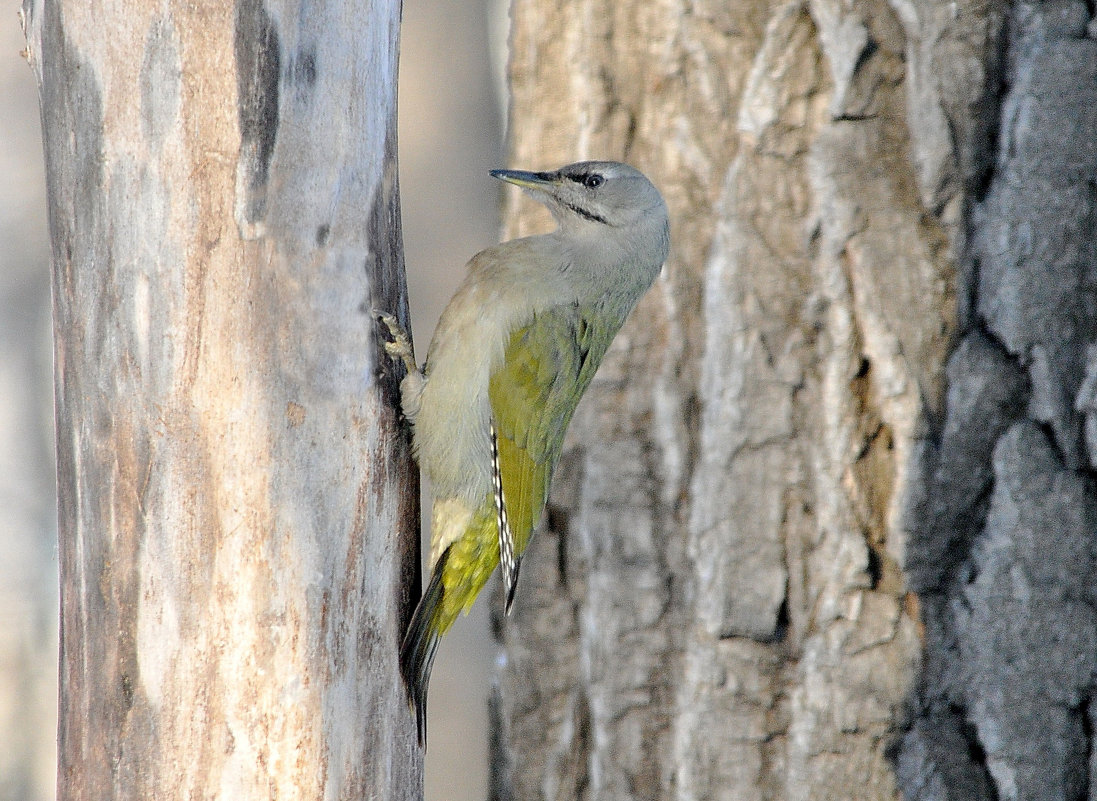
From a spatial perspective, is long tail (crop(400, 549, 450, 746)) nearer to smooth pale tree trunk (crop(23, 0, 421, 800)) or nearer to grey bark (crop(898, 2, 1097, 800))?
smooth pale tree trunk (crop(23, 0, 421, 800))

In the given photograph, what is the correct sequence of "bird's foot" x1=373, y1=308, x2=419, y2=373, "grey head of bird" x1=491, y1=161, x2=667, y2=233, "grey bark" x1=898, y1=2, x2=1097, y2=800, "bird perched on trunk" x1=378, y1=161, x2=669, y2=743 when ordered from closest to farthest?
"bird's foot" x1=373, y1=308, x2=419, y2=373 < "grey bark" x1=898, y1=2, x2=1097, y2=800 < "bird perched on trunk" x1=378, y1=161, x2=669, y2=743 < "grey head of bird" x1=491, y1=161, x2=667, y2=233

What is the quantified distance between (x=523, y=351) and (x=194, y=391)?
1.21 metres

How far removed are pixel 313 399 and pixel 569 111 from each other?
1499 millimetres

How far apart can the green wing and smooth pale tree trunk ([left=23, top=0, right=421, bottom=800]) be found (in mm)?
871

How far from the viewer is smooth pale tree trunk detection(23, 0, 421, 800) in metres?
2.21

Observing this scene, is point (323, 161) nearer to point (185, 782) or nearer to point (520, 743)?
point (185, 782)

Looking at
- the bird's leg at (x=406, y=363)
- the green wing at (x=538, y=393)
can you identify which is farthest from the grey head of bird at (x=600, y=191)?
the bird's leg at (x=406, y=363)

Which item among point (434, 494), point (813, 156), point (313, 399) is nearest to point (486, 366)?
point (434, 494)

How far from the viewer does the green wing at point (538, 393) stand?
3158 millimetres

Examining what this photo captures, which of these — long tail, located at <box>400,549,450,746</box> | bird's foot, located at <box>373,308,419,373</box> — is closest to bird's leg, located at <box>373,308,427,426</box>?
bird's foot, located at <box>373,308,419,373</box>

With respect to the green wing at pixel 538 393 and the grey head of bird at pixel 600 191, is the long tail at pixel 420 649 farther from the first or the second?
the grey head of bird at pixel 600 191

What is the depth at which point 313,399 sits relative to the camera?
7.83 ft

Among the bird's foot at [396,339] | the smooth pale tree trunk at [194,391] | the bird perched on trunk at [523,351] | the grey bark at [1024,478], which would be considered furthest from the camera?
the bird perched on trunk at [523,351]

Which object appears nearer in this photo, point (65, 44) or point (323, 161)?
point (65, 44)
